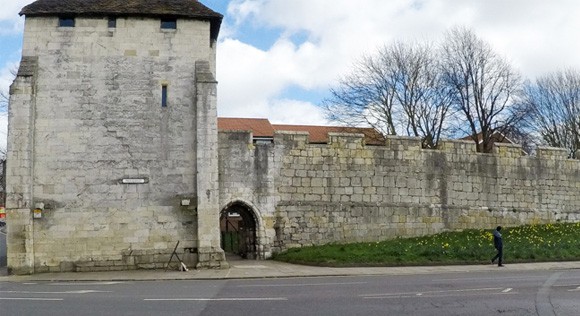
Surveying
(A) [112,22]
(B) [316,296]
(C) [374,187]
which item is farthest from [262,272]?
(A) [112,22]

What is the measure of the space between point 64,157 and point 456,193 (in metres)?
16.6

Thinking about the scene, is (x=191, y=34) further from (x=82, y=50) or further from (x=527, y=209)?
(x=527, y=209)

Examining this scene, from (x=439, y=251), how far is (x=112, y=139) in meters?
11.9

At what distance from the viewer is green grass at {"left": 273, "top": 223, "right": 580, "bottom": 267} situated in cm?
2125

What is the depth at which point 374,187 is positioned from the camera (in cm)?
2627

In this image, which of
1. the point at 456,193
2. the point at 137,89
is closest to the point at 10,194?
the point at 137,89

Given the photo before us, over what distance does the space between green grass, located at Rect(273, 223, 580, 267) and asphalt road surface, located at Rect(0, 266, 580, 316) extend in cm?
366

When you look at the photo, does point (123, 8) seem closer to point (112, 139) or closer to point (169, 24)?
point (169, 24)

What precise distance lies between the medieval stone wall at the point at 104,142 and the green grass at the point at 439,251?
472 cm

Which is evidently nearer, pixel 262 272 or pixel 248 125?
pixel 262 272

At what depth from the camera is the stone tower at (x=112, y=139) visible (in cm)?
2088

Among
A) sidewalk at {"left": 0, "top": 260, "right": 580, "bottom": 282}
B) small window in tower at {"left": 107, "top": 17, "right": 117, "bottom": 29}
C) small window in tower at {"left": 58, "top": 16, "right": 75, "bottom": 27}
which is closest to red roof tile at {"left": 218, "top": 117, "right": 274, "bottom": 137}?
small window in tower at {"left": 107, "top": 17, "right": 117, "bottom": 29}

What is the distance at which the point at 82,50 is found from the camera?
2169cm

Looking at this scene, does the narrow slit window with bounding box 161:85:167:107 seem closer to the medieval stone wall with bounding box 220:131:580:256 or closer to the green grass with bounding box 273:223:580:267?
the medieval stone wall with bounding box 220:131:580:256
